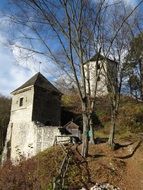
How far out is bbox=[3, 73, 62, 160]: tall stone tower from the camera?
1159 inches

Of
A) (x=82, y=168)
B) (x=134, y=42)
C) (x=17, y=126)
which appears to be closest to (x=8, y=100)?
(x=17, y=126)

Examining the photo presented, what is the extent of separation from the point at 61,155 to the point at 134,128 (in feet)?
50.0

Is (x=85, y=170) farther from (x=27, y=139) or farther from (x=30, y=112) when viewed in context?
(x=30, y=112)

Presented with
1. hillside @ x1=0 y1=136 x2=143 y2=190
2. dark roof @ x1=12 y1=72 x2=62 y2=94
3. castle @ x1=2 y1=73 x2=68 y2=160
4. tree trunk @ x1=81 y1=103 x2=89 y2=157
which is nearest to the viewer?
hillside @ x1=0 y1=136 x2=143 y2=190

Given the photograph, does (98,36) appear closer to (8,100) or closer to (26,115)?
(26,115)

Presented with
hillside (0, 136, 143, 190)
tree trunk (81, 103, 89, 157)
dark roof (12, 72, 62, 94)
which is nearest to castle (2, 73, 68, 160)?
dark roof (12, 72, 62, 94)

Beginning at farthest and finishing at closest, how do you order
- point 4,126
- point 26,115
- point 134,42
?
1. point 4,126
2. point 26,115
3. point 134,42

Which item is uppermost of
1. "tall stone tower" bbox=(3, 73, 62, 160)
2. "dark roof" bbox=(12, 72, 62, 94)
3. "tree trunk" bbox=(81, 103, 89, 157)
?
"dark roof" bbox=(12, 72, 62, 94)

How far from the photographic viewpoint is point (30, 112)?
30297 millimetres

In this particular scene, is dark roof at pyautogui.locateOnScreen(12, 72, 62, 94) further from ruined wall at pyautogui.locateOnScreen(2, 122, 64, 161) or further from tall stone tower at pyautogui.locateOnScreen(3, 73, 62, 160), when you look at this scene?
ruined wall at pyautogui.locateOnScreen(2, 122, 64, 161)

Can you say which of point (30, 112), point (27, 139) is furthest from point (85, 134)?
point (30, 112)

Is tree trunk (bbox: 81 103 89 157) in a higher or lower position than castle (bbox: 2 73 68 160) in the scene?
lower

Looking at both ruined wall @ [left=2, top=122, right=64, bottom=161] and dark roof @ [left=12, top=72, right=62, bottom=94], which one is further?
dark roof @ [left=12, top=72, right=62, bottom=94]

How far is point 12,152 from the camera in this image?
31.0 m
